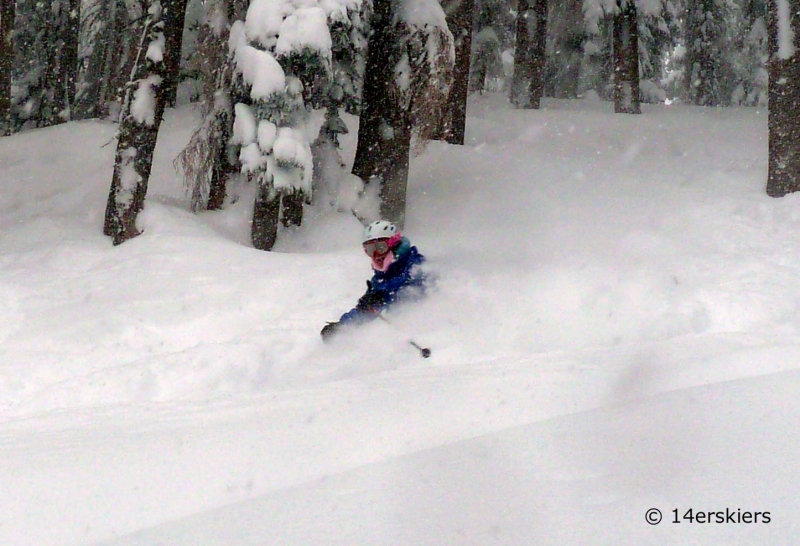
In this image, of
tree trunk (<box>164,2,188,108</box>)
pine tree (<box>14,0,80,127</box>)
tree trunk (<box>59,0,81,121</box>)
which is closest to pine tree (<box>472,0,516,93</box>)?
tree trunk (<box>59,0,81,121</box>)

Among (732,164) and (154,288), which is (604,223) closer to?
(732,164)

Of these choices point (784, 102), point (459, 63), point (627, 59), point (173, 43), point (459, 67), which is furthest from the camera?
point (627, 59)

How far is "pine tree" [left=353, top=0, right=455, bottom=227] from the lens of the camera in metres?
11.4

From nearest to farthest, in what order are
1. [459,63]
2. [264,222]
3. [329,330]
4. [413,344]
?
[413,344] → [329,330] → [264,222] → [459,63]

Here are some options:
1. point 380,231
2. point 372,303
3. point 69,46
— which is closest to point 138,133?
point 380,231

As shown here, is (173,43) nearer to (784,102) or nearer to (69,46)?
(784,102)

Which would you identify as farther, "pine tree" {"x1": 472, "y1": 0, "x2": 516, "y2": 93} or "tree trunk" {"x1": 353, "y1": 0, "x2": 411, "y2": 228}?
"pine tree" {"x1": 472, "y1": 0, "x2": 516, "y2": 93}

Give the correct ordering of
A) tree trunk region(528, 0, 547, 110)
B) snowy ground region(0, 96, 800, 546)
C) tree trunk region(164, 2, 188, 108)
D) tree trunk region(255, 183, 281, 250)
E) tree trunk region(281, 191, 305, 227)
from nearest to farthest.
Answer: snowy ground region(0, 96, 800, 546) → tree trunk region(255, 183, 281, 250) → tree trunk region(164, 2, 188, 108) → tree trunk region(281, 191, 305, 227) → tree trunk region(528, 0, 547, 110)

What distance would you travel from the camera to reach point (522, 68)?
2211cm

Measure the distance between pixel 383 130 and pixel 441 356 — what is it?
5.29 metres

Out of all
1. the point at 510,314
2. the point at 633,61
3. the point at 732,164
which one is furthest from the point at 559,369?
the point at 633,61

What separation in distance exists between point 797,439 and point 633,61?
683 inches

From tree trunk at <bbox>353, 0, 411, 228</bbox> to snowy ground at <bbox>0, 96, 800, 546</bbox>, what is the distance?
0.75 metres

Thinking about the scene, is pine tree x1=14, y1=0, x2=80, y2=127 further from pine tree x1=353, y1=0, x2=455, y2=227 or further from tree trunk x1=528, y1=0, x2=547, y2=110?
tree trunk x1=528, y1=0, x2=547, y2=110
